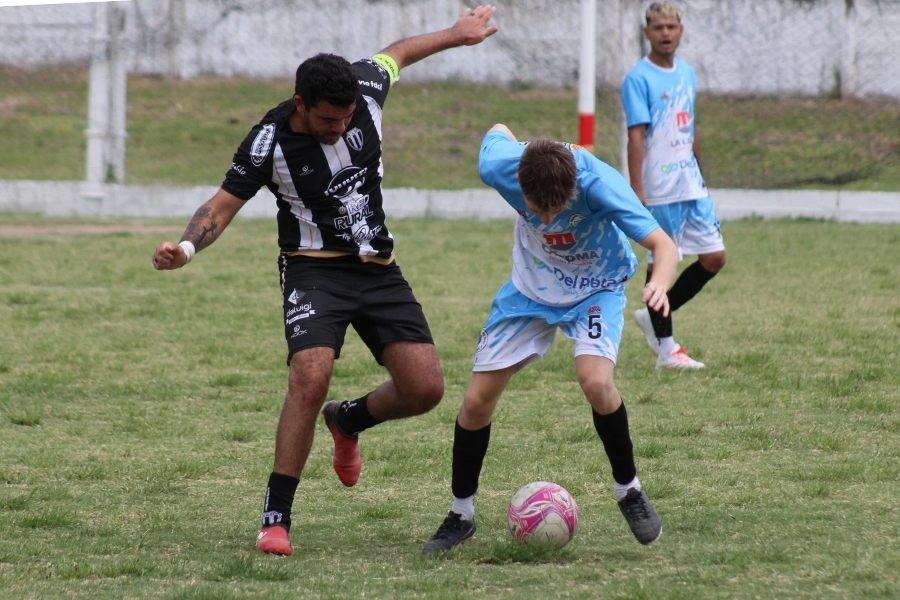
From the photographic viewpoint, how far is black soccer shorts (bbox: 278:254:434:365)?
4.41m

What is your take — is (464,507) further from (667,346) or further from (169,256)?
(667,346)

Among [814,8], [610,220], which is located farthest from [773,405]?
[814,8]

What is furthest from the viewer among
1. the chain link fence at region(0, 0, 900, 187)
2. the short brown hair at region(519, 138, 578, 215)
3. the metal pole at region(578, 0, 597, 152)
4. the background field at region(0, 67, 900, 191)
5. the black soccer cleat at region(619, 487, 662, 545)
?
the background field at region(0, 67, 900, 191)

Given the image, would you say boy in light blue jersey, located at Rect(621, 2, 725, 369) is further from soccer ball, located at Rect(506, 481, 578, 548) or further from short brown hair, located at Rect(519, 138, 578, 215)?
short brown hair, located at Rect(519, 138, 578, 215)

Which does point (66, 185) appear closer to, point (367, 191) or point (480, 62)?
point (480, 62)

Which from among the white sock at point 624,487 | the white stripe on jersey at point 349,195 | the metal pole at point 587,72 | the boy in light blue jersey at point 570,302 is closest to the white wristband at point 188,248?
the white stripe on jersey at point 349,195

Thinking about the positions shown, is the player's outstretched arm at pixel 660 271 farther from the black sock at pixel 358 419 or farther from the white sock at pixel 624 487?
the black sock at pixel 358 419

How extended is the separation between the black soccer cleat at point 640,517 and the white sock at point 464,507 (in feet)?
1.86

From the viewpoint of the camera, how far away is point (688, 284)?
754cm

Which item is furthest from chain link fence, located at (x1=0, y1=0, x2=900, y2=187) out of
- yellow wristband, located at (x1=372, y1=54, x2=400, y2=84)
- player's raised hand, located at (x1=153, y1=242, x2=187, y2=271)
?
player's raised hand, located at (x1=153, y1=242, x2=187, y2=271)

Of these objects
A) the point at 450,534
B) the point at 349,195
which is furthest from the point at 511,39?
the point at 450,534

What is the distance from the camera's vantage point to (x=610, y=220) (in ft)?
13.9

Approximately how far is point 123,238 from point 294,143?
949cm

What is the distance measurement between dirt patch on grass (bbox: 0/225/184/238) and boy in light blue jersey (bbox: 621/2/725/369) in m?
7.68
